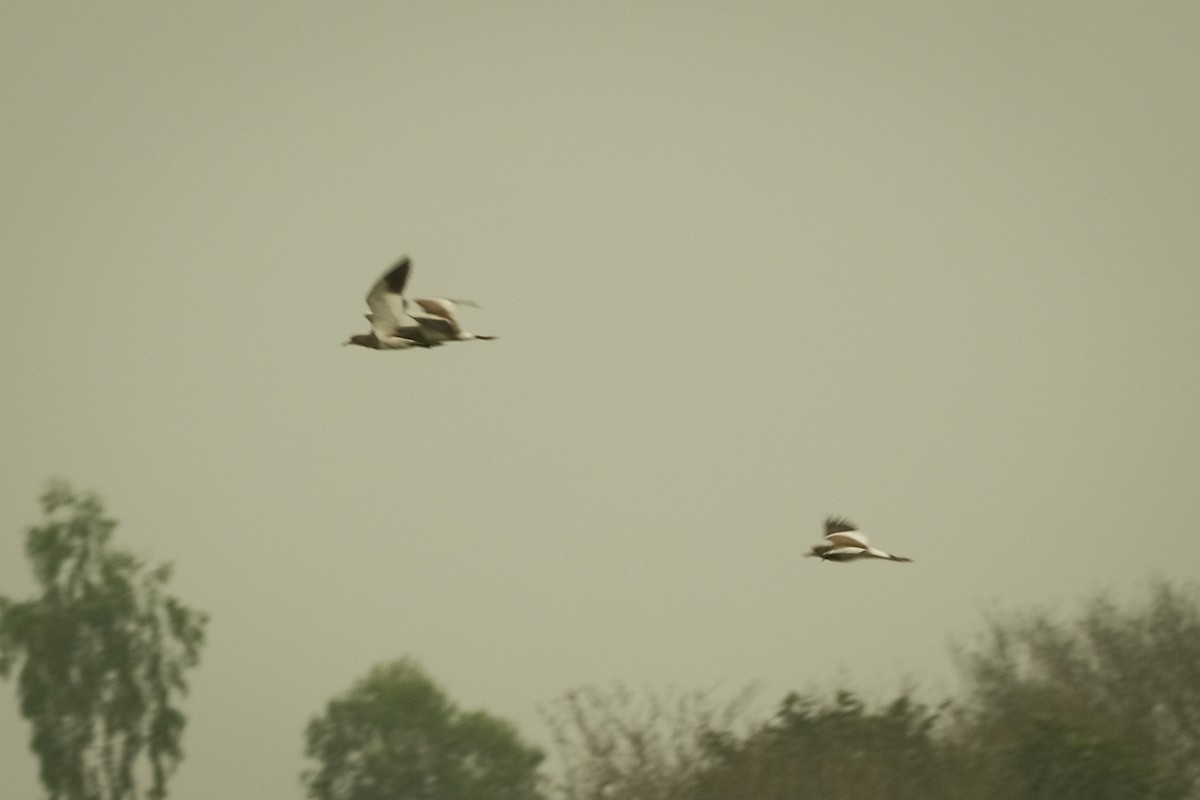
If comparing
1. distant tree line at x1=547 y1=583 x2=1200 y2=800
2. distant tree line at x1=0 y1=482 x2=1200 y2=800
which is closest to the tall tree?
distant tree line at x1=0 y1=482 x2=1200 y2=800

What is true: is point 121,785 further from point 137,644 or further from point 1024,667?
point 1024,667

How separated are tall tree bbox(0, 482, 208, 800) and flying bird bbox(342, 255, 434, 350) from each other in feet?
124

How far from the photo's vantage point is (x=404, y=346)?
17.5 metres

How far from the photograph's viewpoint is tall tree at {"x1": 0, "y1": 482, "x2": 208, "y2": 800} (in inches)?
2055

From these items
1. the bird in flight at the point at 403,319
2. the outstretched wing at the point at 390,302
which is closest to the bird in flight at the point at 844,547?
the bird in flight at the point at 403,319

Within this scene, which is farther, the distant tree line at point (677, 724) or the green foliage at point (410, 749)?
the green foliage at point (410, 749)

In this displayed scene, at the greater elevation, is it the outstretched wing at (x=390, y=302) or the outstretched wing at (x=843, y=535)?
the outstretched wing at (x=390, y=302)

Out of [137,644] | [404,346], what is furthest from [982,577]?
[404,346]

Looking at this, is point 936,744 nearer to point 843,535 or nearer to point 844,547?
point 843,535

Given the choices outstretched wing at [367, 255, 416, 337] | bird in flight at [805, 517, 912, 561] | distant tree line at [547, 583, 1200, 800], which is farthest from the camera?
distant tree line at [547, 583, 1200, 800]

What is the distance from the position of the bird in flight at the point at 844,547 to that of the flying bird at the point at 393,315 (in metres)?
5.04

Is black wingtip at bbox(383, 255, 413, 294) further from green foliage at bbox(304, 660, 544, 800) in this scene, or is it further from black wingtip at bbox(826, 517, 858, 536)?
green foliage at bbox(304, 660, 544, 800)

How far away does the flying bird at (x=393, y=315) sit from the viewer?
662 inches

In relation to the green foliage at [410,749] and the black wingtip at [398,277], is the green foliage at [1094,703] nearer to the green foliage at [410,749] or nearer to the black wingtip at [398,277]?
the black wingtip at [398,277]
